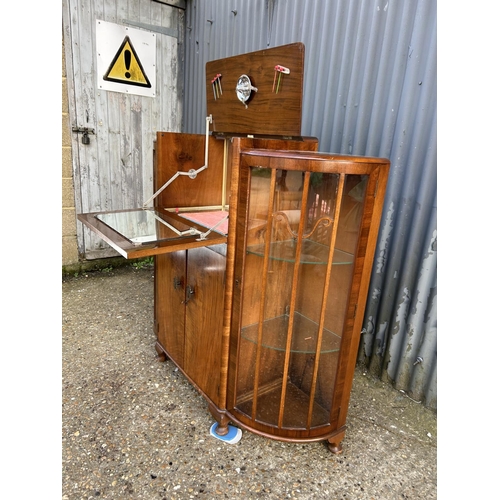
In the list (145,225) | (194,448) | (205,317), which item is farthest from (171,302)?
(194,448)

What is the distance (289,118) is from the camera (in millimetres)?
1586

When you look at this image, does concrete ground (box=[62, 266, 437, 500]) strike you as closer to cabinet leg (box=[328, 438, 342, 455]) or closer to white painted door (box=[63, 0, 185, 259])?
cabinet leg (box=[328, 438, 342, 455])

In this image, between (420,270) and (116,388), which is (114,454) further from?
(420,270)

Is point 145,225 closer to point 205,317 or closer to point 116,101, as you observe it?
point 205,317

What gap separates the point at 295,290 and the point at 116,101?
2953 millimetres

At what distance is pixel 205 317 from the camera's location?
1.76m

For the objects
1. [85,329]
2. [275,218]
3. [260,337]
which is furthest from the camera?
[85,329]

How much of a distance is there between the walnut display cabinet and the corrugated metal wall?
23.4 inches

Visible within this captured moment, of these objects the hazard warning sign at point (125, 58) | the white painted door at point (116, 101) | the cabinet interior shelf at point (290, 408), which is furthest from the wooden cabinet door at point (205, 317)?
the hazard warning sign at point (125, 58)

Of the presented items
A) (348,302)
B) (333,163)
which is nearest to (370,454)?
(348,302)

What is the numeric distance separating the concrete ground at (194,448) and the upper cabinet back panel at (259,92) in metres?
1.49

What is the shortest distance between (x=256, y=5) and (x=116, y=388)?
2824 mm

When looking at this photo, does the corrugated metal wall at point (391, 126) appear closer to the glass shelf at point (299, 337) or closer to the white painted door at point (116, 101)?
the glass shelf at point (299, 337)

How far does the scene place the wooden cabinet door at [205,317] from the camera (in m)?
1.66
